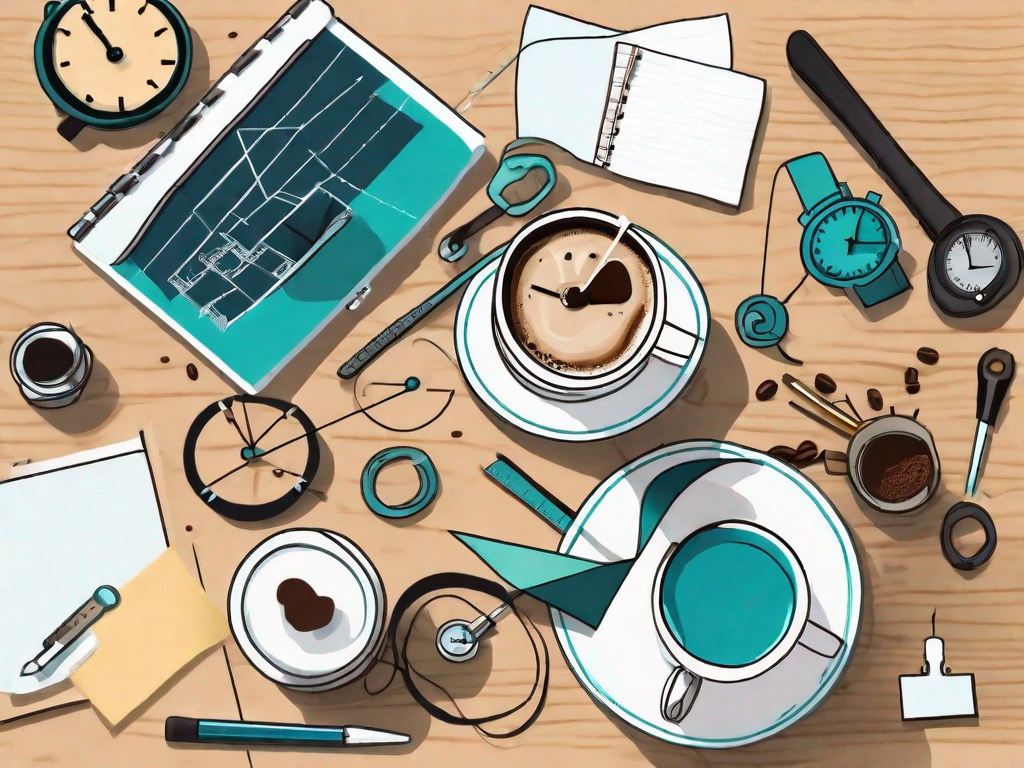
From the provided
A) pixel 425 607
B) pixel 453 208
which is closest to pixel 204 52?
pixel 453 208

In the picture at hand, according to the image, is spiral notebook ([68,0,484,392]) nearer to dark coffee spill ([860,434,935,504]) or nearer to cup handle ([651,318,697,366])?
cup handle ([651,318,697,366])

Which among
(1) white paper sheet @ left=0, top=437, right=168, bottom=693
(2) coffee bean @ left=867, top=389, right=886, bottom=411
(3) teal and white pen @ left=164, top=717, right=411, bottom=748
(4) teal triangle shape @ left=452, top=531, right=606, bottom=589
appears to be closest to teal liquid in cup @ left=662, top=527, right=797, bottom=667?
(4) teal triangle shape @ left=452, top=531, right=606, bottom=589

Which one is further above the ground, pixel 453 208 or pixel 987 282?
pixel 987 282

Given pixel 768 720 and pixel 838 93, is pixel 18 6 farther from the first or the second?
pixel 768 720

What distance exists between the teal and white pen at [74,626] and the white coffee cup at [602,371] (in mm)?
499

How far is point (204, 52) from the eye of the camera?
1.08 metres

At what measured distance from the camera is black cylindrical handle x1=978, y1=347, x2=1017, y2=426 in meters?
1.01

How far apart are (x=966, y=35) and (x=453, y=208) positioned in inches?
23.1

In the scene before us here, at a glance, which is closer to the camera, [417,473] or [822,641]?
[822,641]

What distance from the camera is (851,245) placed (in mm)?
1021

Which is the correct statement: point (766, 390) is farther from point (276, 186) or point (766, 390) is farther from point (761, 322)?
point (276, 186)

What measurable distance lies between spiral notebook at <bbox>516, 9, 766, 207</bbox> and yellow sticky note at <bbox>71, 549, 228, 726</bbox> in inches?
24.6

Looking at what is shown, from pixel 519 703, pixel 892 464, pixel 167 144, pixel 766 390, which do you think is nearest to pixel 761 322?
pixel 766 390

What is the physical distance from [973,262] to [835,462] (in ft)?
0.82
